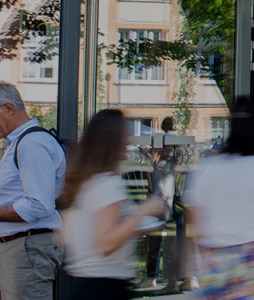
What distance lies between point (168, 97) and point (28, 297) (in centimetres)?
254

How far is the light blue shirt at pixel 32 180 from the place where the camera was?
1.77m

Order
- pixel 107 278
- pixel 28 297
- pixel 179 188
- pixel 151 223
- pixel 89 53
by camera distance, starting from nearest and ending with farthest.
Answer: pixel 107 278 → pixel 151 223 → pixel 28 297 → pixel 89 53 → pixel 179 188

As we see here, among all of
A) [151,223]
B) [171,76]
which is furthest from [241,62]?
[151,223]

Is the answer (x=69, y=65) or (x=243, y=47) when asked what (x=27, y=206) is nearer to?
(x=69, y=65)

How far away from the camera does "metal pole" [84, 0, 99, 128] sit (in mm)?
3311

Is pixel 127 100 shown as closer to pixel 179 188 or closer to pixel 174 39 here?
pixel 174 39

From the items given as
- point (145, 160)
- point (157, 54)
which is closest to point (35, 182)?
point (145, 160)

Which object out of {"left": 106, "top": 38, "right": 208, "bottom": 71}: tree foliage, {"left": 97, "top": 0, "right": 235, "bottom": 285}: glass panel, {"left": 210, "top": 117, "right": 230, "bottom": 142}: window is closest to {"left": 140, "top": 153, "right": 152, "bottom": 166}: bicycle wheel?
{"left": 97, "top": 0, "right": 235, "bottom": 285}: glass panel

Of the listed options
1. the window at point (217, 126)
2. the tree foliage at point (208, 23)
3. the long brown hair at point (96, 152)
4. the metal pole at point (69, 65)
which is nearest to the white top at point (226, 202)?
the long brown hair at point (96, 152)

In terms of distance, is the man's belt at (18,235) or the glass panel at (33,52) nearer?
the man's belt at (18,235)

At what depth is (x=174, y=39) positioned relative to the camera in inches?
149

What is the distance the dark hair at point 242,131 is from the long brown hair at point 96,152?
0.50m

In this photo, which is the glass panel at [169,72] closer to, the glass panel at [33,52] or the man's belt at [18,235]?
the glass panel at [33,52]

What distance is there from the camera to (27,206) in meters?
1.77
